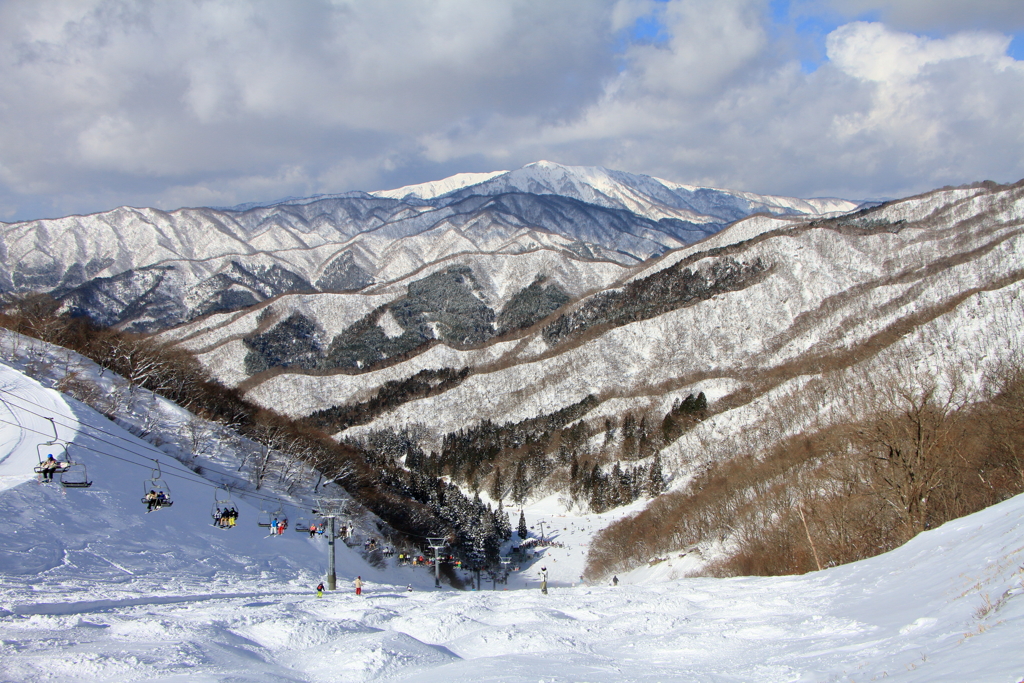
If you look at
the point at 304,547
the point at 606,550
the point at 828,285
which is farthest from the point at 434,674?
the point at 828,285

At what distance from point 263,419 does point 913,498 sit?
80.2 m

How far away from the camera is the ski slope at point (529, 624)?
12.4 metres

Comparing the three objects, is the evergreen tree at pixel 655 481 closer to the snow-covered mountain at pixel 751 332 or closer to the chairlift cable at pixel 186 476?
the snow-covered mountain at pixel 751 332

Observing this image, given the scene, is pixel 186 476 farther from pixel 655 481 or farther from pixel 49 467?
pixel 655 481

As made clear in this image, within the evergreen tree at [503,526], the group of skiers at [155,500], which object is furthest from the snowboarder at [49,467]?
the evergreen tree at [503,526]

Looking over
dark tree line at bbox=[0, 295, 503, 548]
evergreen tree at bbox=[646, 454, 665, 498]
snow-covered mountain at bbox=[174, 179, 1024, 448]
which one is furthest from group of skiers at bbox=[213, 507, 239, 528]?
snow-covered mountain at bbox=[174, 179, 1024, 448]

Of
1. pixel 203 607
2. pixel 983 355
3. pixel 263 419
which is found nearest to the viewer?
pixel 203 607

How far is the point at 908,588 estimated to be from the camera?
653 inches

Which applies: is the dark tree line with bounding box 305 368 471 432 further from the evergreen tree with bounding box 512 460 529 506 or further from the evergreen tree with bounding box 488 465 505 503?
the evergreen tree with bounding box 512 460 529 506

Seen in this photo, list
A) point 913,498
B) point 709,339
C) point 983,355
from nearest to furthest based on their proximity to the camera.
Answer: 1. point 913,498
2. point 983,355
3. point 709,339

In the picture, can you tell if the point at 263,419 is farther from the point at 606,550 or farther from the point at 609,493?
the point at 609,493

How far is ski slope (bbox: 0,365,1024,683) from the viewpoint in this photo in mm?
12383

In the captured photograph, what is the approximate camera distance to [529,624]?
2095 centimetres

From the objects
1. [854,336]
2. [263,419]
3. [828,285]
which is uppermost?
[828,285]
